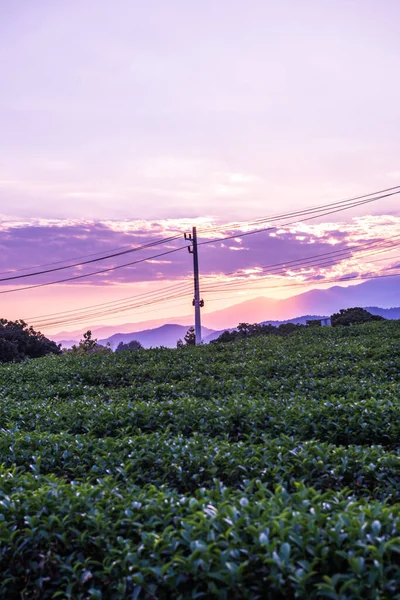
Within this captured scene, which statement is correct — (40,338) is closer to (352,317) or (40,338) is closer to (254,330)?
(254,330)

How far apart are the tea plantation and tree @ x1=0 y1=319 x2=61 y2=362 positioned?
26890 millimetres

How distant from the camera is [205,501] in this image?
414cm

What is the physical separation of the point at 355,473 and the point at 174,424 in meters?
3.18

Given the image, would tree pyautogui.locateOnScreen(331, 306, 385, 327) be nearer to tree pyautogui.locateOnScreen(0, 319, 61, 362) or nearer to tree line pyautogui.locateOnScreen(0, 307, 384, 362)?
tree line pyautogui.locateOnScreen(0, 307, 384, 362)

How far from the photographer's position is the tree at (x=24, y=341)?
1420 inches

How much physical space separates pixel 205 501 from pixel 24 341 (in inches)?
1379

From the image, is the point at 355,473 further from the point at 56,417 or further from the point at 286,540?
the point at 56,417

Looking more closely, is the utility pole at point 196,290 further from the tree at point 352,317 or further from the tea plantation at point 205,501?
the tea plantation at point 205,501

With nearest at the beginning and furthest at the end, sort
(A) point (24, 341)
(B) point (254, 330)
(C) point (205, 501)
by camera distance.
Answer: (C) point (205, 501) < (B) point (254, 330) < (A) point (24, 341)

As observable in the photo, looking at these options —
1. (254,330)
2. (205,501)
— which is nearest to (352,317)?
(254,330)

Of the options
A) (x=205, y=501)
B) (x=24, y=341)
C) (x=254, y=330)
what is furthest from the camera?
(x=24, y=341)

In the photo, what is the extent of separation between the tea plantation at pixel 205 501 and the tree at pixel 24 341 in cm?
2689

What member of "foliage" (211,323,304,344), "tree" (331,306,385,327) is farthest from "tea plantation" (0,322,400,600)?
"tree" (331,306,385,327)

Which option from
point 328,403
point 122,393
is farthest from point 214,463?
point 122,393
